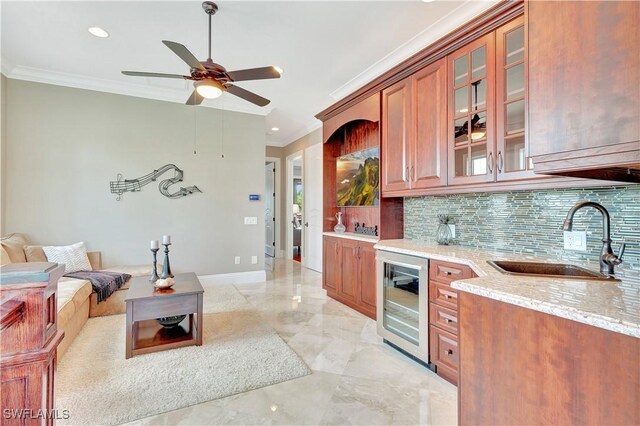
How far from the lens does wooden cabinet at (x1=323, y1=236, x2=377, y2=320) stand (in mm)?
3385

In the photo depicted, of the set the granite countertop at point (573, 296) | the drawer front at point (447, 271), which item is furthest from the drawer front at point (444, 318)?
the granite countertop at point (573, 296)

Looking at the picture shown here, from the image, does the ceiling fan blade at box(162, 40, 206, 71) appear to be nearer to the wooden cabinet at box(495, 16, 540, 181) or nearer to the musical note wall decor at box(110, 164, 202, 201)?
the wooden cabinet at box(495, 16, 540, 181)

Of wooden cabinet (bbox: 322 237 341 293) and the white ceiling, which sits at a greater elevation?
the white ceiling

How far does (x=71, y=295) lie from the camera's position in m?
2.67

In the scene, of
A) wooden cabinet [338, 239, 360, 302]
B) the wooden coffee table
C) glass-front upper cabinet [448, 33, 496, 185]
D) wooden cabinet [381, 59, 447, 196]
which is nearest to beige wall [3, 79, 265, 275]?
the wooden coffee table

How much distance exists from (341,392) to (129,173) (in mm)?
4068

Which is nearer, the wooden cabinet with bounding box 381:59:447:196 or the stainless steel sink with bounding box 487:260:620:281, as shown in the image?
the stainless steel sink with bounding box 487:260:620:281

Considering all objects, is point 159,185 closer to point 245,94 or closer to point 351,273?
point 245,94

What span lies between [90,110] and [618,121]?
5284 mm

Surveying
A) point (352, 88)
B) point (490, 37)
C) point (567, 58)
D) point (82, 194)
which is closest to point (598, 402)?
point (567, 58)

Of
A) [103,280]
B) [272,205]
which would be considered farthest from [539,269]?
[272,205]

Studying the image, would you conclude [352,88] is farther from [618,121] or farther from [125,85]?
[618,121]

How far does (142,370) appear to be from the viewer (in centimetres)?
226

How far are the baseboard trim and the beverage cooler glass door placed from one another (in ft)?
9.19
